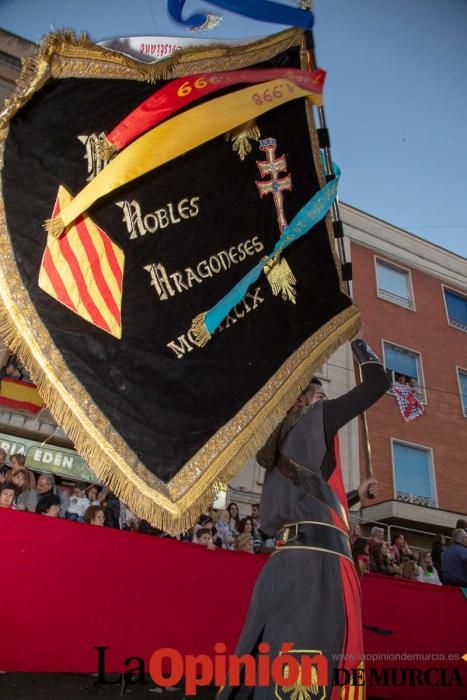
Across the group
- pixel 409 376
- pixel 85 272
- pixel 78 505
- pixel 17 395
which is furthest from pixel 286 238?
pixel 409 376

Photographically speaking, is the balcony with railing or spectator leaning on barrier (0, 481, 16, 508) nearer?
spectator leaning on barrier (0, 481, 16, 508)

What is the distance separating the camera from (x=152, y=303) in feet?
8.42

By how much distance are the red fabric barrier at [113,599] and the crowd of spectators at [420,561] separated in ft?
3.77

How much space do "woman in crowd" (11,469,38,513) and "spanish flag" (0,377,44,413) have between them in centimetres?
373

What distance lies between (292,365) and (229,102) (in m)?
1.53

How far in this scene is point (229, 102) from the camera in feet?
9.56

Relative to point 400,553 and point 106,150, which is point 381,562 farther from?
point 106,150

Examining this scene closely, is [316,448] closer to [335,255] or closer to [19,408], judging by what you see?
[335,255]

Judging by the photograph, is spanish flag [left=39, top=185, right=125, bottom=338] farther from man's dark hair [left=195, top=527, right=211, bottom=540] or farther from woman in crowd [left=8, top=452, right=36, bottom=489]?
woman in crowd [left=8, top=452, right=36, bottom=489]

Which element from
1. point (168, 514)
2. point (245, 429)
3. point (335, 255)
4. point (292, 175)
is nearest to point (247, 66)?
point (292, 175)

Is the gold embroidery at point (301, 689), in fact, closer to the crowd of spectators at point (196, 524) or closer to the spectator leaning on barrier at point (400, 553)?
the crowd of spectators at point (196, 524)

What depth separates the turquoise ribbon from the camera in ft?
8.70

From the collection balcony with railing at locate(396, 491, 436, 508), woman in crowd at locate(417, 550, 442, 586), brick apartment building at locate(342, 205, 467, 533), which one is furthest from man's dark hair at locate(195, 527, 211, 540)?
balcony with railing at locate(396, 491, 436, 508)

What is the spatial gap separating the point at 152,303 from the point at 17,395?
8.19m
